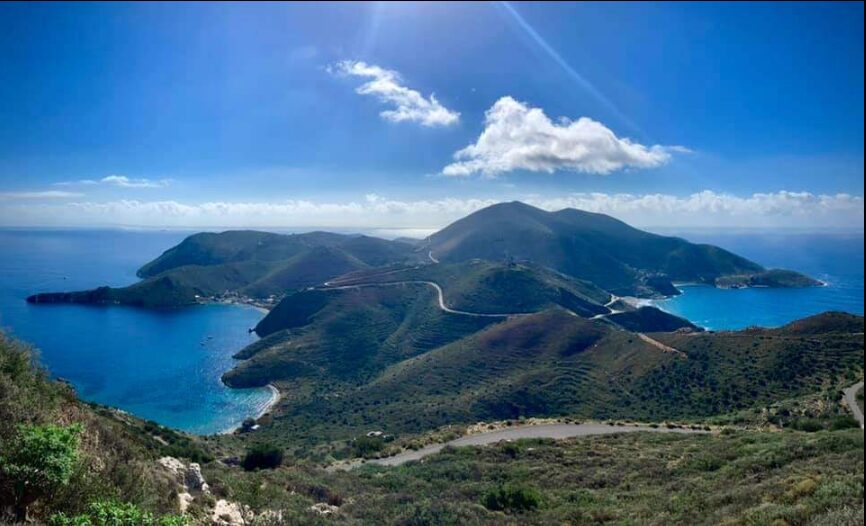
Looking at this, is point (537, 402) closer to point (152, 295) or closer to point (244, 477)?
point (244, 477)

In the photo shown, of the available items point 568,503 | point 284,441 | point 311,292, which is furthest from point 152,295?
point 568,503

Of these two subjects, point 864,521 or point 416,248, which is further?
point 416,248

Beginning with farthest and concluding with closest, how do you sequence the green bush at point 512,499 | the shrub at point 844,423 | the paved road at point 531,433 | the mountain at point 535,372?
the mountain at point 535,372 < the paved road at point 531,433 < the shrub at point 844,423 < the green bush at point 512,499

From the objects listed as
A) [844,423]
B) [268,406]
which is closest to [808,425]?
[844,423]

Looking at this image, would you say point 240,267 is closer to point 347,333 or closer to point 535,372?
point 347,333

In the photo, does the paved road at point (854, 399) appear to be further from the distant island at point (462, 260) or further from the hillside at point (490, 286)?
the distant island at point (462, 260)

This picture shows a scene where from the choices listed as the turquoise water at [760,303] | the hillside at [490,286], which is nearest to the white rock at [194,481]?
the hillside at [490,286]

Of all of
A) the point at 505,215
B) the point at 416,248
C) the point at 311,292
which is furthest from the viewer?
the point at 505,215

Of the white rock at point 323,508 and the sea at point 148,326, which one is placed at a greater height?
the white rock at point 323,508
